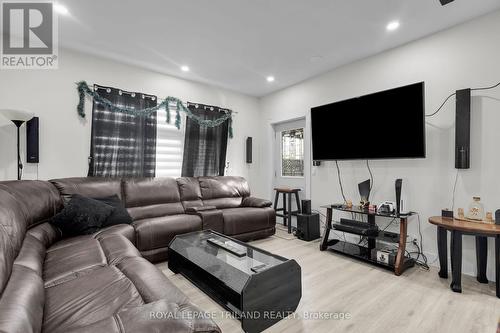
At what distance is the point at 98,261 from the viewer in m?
1.61

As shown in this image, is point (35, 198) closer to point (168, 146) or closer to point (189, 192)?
point (189, 192)

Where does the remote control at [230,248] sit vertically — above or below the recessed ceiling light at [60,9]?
below

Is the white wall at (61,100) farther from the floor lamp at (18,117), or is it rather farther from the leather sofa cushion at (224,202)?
the leather sofa cushion at (224,202)

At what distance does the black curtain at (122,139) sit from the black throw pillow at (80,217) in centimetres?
82

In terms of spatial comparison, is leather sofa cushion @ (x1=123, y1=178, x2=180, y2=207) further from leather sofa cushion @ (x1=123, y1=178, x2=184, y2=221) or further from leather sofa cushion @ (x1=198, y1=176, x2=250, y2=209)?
leather sofa cushion @ (x1=198, y1=176, x2=250, y2=209)

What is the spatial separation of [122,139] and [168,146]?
2.34 feet

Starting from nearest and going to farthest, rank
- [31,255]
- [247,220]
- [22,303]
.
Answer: [22,303] < [31,255] < [247,220]

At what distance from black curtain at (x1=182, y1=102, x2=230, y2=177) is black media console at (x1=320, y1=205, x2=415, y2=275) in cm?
214

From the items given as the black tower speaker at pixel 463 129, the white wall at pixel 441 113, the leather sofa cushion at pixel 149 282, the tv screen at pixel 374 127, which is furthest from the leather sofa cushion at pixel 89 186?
the black tower speaker at pixel 463 129

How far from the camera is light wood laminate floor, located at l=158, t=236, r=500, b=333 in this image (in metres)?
1.63

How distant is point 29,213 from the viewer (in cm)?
188

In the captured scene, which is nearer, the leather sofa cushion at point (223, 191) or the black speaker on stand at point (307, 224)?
the black speaker on stand at point (307, 224)

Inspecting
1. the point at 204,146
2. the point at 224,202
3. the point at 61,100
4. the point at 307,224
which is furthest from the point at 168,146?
the point at 307,224

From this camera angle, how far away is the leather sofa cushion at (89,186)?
8.59 ft
